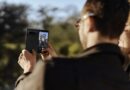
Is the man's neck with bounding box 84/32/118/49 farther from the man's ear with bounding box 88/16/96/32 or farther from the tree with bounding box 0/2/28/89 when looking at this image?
the tree with bounding box 0/2/28/89

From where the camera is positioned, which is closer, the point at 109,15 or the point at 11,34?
the point at 109,15

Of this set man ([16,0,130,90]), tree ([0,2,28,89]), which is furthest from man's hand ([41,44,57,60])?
tree ([0,2,28,89])

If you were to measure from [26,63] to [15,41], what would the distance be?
29.7 m

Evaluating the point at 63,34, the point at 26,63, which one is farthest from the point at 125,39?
the point at 63,34

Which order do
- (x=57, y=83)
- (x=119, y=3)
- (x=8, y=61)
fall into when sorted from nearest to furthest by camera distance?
(x=57, y=83), (x=119, y=3), (x=8, y=61)

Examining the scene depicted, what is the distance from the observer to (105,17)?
2389mm

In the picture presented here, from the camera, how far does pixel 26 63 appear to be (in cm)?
285

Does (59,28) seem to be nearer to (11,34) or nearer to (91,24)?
(11,34)

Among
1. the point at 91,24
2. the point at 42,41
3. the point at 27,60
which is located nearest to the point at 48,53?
the point at 42,41

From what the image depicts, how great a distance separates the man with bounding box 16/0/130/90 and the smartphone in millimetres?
515

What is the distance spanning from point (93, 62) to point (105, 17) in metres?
0.22

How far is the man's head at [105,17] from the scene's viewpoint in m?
2.39

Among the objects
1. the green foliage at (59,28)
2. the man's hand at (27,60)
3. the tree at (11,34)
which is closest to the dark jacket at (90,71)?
the man's hand at (27,60)

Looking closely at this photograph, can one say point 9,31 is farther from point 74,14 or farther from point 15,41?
point 74,14
